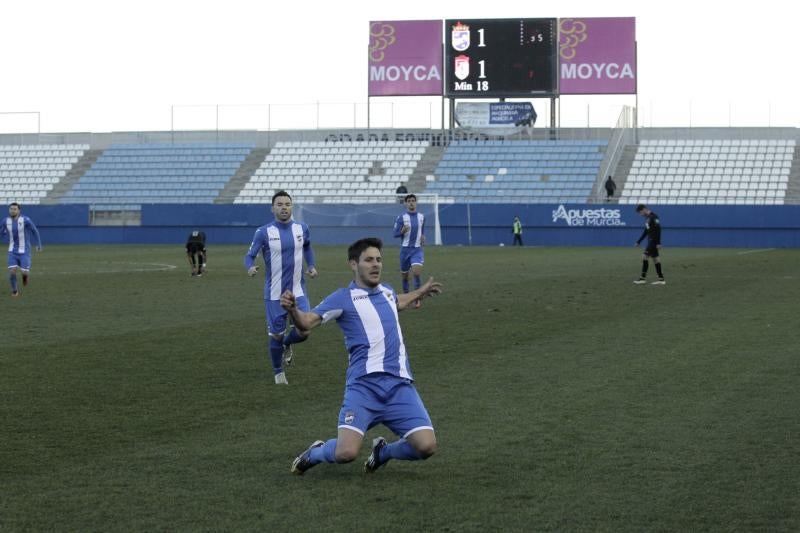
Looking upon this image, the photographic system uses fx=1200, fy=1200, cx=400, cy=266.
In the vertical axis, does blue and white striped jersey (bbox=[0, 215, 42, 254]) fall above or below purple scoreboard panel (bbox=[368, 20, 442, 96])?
below

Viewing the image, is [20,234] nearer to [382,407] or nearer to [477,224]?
[382,407]

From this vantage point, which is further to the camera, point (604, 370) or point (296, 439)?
point (604, 370)

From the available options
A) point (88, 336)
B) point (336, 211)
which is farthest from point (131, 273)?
point (336, 211)

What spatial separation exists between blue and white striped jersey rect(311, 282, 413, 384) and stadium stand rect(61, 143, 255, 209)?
174 ft

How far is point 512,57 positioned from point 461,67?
106 inches

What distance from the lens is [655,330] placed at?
16.5 metres

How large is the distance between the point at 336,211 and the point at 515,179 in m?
9.38

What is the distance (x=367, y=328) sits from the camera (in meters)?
7.95

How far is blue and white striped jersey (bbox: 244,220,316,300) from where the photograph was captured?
41.6ft

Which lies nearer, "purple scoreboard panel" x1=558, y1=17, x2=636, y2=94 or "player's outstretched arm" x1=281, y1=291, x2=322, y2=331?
"player's outstretched arm" x1=281, y1=291, x2=322, y2=331

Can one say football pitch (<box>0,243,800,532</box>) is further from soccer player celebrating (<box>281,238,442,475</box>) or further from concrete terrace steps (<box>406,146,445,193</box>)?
concrete terrace steps (<box>406,146,445,193</box>)

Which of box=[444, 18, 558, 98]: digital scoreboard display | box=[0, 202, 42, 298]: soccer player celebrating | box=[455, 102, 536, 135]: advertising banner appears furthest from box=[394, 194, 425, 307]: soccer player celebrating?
box=[455, 102, 536, 135]: advertising banner

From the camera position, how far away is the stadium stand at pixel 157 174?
61812 mm

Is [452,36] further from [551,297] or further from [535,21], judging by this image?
[551,297]
